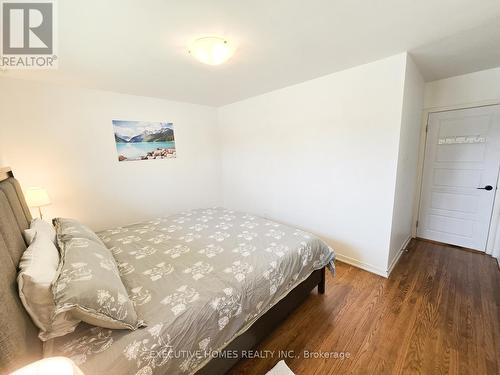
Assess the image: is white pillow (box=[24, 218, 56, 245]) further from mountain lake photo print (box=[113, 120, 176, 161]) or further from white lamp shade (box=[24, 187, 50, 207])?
mountain lake photo print (box=[113, 120, 176, 161])

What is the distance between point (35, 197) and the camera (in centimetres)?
223

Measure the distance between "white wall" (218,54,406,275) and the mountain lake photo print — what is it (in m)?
1.29

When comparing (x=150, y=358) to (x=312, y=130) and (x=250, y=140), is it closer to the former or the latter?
(x=312, y=130)

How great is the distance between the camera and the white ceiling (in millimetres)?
1376

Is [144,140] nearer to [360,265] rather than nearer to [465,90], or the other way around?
[360,265]

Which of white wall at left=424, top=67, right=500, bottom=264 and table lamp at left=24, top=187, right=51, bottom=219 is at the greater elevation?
white wall at left=424, top=67, right=500, bottom=264

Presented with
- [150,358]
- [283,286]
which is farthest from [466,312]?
[150,358]

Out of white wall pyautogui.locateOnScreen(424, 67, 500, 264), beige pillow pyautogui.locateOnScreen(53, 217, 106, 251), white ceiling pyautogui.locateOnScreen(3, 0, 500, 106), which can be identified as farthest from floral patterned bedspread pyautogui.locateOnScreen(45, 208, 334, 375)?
white wall pyautogui.locateOnScreen(424, 67, 500, 264)

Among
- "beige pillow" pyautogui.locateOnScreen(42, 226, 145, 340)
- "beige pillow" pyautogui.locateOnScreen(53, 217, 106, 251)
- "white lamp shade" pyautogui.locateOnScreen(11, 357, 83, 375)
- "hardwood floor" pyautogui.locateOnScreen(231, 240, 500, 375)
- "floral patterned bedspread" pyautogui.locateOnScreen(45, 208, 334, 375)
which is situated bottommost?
"hardwood floor" pyautogui.locateOnScreen(231, 240, 500, 375)

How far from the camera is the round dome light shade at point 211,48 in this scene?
1.67 meters

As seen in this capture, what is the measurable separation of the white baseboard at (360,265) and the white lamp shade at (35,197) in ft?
11.6

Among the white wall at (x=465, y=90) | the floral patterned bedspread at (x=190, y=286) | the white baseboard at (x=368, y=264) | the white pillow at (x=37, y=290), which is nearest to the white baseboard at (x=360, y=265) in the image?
the white baseboard at (x=368, y=264)

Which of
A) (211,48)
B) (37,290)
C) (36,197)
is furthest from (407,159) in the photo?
(36,197)

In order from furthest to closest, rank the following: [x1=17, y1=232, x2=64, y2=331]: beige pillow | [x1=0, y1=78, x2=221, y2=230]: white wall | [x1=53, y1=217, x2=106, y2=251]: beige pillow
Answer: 1. [x1=0, y1=78, x2=221, y2=230]: white wall
2. [x1=53, y1=217, x2=106, y2=251]: beige pillow
3. [x1=17, y1=232, x2=64, y2=331]: beige pillow
